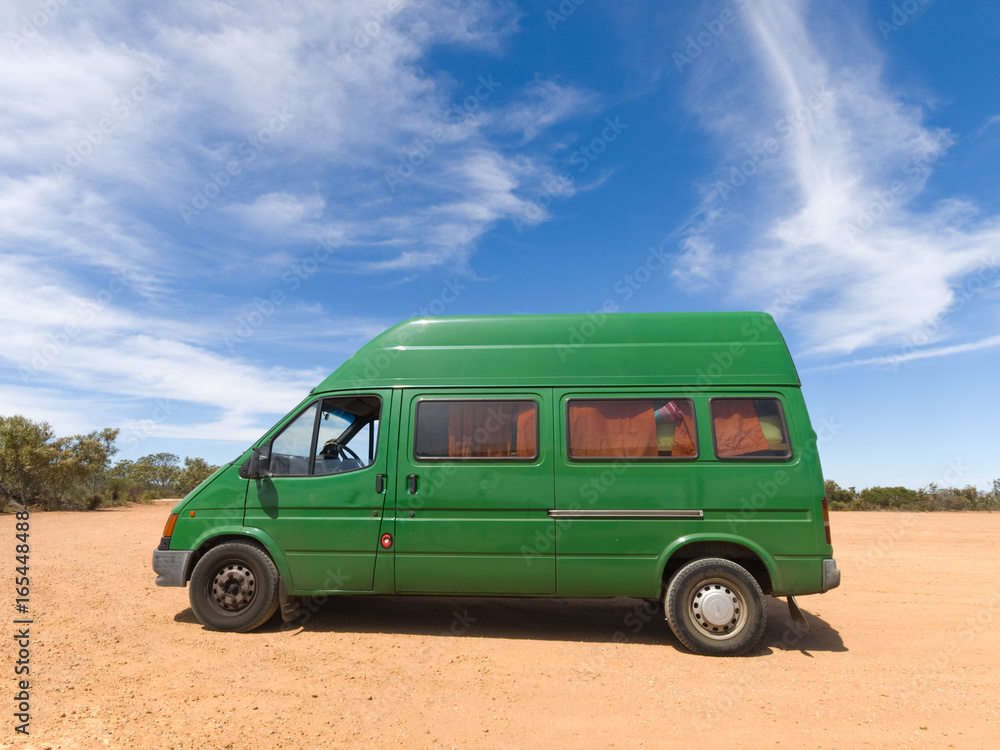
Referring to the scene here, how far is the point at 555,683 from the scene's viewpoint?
15.4ft

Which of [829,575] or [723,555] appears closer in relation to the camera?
[829,575]

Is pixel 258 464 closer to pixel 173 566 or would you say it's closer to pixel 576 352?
pixel 173 566

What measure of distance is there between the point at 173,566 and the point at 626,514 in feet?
14.4

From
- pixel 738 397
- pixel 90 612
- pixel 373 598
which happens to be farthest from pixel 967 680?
pixel 90 612

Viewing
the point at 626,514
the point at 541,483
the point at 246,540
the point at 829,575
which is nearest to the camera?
the point at 829,575

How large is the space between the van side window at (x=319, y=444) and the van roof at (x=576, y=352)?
9.0 inches

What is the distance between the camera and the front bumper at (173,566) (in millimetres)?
5980

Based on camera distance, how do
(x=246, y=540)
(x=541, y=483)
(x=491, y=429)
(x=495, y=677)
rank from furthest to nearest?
1. (x=246, y=540)
2. (x=491, y=429)
3. (x=541, y=483)
4. (x=495, y=677)

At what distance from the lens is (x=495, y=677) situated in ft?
15.7

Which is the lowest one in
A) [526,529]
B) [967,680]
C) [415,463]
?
[967,680]

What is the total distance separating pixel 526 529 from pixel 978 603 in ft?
20.7

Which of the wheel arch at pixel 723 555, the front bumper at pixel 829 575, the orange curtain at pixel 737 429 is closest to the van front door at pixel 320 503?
the wheel arch at pixel 723 555

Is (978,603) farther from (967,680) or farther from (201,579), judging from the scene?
(201,579)

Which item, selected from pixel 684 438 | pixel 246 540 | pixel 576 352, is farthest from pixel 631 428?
pixel 246 540
